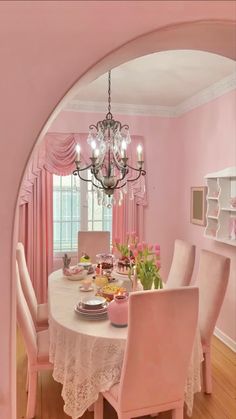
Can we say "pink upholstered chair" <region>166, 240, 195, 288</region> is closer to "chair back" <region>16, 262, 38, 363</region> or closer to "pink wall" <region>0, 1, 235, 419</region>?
"chair back" <region>16, 262, 38, 363</region>

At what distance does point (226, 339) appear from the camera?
381cm

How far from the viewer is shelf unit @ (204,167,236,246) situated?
3613mm

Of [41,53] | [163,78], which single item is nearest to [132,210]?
[163,78]

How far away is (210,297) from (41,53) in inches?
88.9

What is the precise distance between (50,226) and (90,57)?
3602 mm

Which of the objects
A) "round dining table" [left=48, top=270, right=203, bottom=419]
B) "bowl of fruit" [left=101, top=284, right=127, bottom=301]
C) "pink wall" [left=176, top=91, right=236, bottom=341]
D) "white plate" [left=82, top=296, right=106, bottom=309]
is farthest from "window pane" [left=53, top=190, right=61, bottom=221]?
"round dining table" [left=48, top=270, right=203, bottom=419]

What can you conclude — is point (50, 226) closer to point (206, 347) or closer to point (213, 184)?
point (213, 184)

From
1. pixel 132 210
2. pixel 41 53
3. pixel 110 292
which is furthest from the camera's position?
pixel 132 210

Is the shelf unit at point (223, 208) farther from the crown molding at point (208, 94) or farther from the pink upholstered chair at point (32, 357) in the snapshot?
the pink upholstered chair at point (32, 357)

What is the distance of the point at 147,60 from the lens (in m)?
3.15

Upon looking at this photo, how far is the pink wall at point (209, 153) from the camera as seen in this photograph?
12.2 feet

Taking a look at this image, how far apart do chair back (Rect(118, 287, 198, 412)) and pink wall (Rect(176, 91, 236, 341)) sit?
1799 millimetres

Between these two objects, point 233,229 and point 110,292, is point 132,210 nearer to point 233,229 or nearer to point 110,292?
point 233,229

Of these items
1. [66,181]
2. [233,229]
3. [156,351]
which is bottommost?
[156,351]
